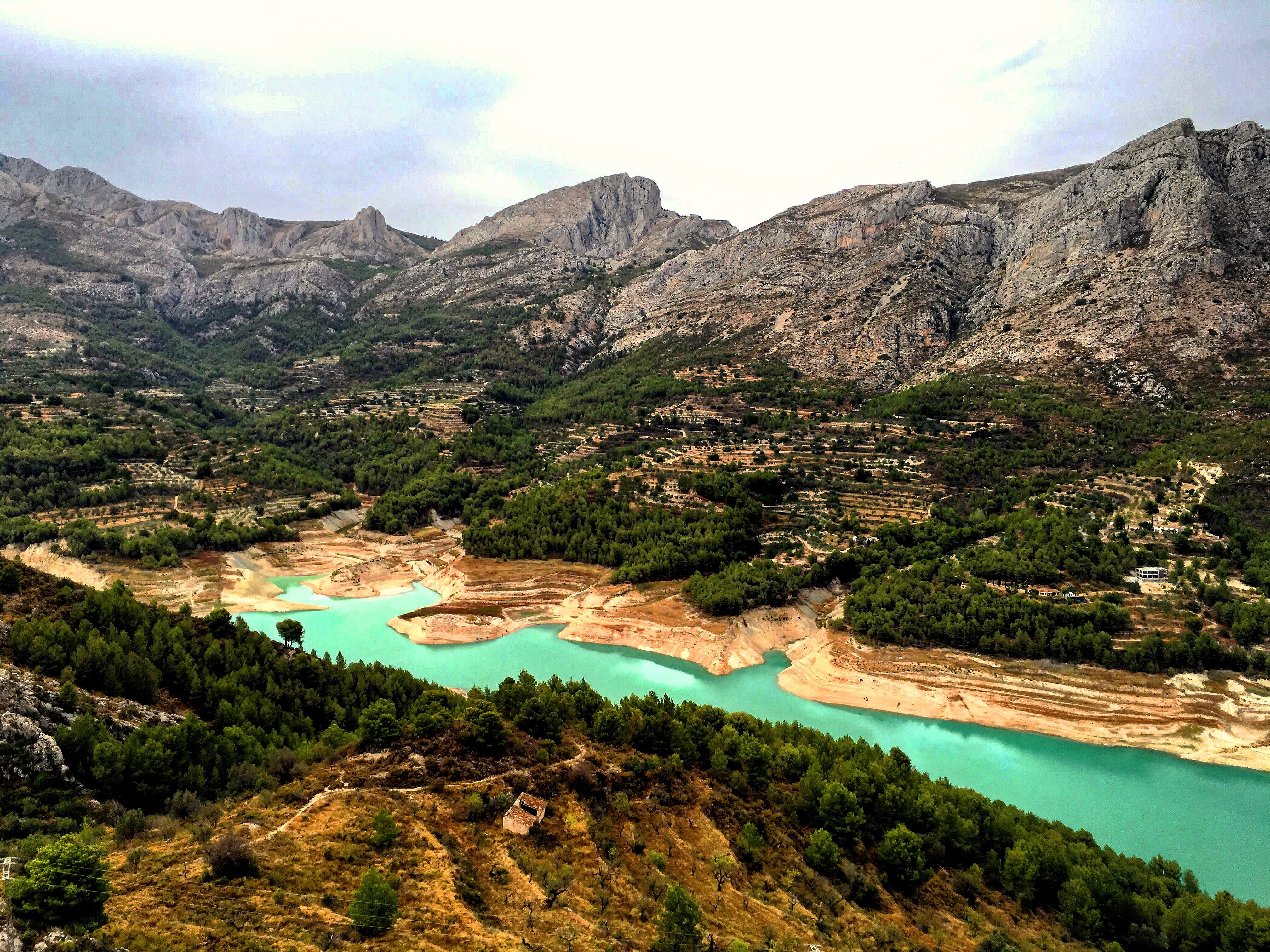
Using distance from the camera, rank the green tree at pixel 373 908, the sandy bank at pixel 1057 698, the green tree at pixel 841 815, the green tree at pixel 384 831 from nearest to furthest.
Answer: the green tree at pixel 373 908, the green tree at pixel 384 831, the green tree at pixel 841 815, the sandy bank at pixel 1057 698

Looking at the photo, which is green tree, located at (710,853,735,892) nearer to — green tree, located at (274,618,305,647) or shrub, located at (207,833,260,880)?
shrub, located at (207,833,260,880)

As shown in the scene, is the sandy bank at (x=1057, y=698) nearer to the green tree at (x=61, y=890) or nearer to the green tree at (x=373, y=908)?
the green tree at (x=373, y=908)

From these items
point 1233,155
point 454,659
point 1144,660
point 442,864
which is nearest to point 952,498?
point 1144,660

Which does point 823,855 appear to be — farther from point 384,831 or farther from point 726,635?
point 726,635

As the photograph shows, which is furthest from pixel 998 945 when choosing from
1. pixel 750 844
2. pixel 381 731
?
pixel 381 731

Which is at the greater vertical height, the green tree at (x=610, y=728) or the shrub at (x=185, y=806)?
the shrub at (x=185, y=806)

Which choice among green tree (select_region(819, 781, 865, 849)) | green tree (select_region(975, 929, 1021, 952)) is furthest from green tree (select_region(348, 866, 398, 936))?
green tree (select_region(975, 929, 1021, 952))

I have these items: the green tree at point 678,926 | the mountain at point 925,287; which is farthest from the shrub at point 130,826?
the mountain at point 925,287
